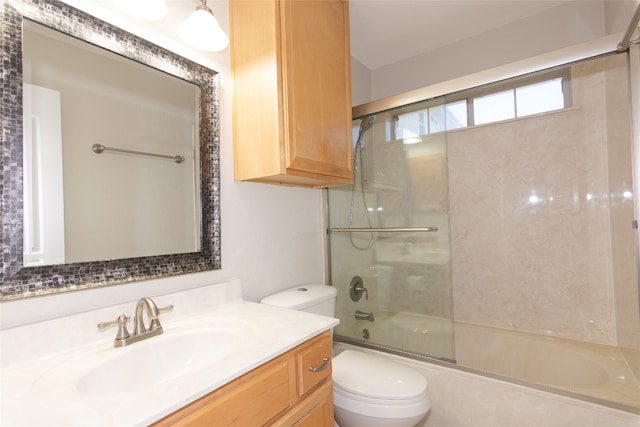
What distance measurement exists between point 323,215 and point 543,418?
Answer: 1.55 meters

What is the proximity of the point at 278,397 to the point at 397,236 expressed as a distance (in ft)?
4.64

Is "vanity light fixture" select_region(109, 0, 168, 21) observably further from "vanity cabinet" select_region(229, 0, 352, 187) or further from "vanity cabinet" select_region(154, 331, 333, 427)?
"vanity cabinet" select_region(154, 331, 333, 427)

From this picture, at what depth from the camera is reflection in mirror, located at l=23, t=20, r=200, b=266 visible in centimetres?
91

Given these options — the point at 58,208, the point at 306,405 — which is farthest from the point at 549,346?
the point at 58,208

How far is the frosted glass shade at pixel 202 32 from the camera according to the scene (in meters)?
1.20

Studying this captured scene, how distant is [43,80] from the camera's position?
3.05 ft

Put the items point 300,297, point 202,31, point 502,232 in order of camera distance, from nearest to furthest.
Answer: point 202,31, point 300,297, point 502,232

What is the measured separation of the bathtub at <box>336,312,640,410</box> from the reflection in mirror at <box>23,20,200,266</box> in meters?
1.36

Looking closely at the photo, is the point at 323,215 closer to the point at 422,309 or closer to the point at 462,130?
the point at 422,309

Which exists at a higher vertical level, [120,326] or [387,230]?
[387,230]

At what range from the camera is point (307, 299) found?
156cm

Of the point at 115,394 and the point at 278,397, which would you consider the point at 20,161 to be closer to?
the point at 115,394

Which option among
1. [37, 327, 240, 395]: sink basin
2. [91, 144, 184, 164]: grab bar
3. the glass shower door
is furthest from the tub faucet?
[91, 144, 184, 164]: grab bar

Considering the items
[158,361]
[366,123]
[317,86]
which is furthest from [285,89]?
[158,361]
